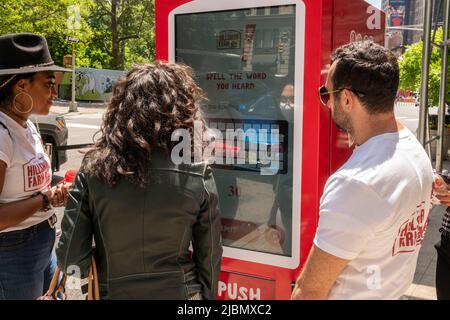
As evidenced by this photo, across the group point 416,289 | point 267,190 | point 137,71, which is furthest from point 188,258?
point 416,289

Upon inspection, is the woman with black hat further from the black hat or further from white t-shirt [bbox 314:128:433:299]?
white t-shirt [bbox 314:128:433:299]

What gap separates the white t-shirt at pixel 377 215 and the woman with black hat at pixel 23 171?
4.38 ft

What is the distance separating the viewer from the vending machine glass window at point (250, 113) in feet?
8.01

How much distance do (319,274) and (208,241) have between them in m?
0.43

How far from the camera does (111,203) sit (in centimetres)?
158

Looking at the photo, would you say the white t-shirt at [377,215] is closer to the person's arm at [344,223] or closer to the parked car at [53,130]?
the person's arm at [344,223]

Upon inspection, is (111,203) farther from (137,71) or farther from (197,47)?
(197,47)

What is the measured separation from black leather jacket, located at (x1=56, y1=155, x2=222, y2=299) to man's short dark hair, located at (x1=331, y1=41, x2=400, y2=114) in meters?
0.58

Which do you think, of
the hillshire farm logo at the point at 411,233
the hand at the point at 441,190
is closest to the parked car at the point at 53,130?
the hand at the point at 441,190

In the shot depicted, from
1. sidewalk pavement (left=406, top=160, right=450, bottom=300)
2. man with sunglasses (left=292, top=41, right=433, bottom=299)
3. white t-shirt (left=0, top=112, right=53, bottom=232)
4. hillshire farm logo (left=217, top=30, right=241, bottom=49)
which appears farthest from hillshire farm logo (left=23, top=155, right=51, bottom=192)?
sidewalk pavement (left=406, top=160, right=450, bottom=300)

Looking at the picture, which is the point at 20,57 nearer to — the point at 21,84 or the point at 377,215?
the point at 21,84

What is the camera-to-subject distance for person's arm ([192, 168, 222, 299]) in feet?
5.51

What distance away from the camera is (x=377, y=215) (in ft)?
4.50
